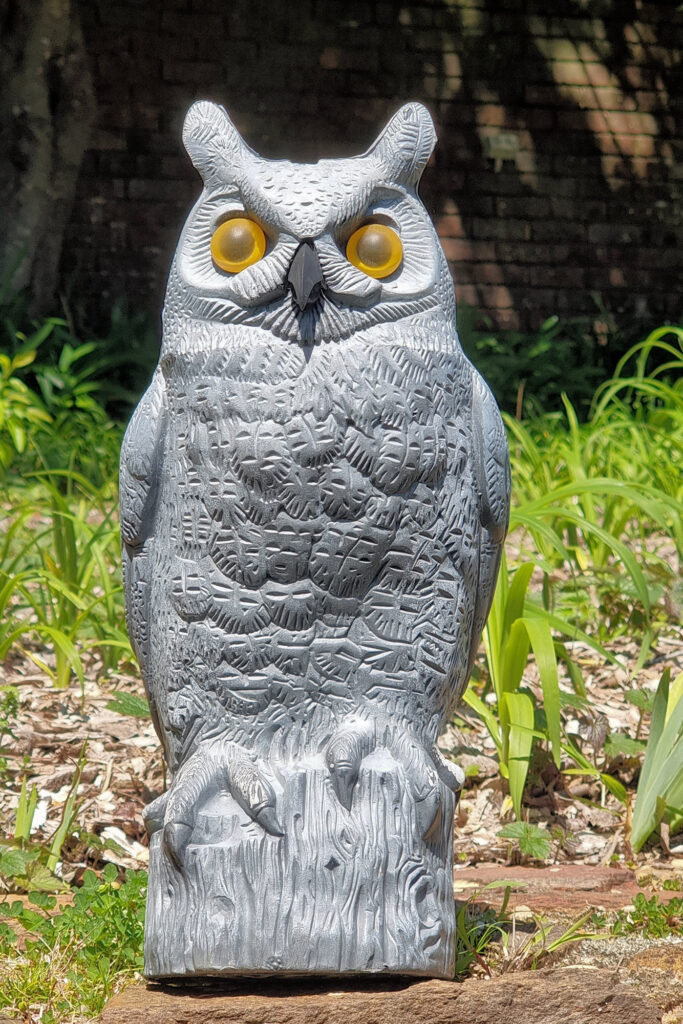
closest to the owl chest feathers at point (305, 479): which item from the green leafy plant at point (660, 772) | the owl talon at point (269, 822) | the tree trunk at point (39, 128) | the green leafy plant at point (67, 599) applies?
the owl talon at point (269, 822)

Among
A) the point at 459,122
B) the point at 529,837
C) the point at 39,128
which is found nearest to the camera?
the point at 529,837

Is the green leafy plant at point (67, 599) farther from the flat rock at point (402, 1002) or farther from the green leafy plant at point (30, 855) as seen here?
the flat rock at point (402, 1002)

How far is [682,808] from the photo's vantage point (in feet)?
9.52

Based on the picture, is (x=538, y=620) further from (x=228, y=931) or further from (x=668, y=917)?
(x=228, y=931)

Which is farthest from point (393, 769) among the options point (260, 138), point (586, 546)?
point (260, 138)

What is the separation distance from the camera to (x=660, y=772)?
2850mm

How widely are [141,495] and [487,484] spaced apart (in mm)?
646

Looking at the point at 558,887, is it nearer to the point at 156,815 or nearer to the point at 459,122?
the point at 156,815

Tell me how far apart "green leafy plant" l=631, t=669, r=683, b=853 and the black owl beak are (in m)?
1.42

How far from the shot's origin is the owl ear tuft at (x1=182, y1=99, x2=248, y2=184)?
2072mm

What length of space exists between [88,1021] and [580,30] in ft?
25.4

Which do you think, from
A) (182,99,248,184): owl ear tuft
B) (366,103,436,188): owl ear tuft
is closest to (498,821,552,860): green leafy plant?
(366,103,436,188): owl ear tuft

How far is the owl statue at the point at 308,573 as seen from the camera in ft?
6.38

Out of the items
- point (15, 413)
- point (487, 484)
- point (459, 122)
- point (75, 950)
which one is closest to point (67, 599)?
point (75, 950)
